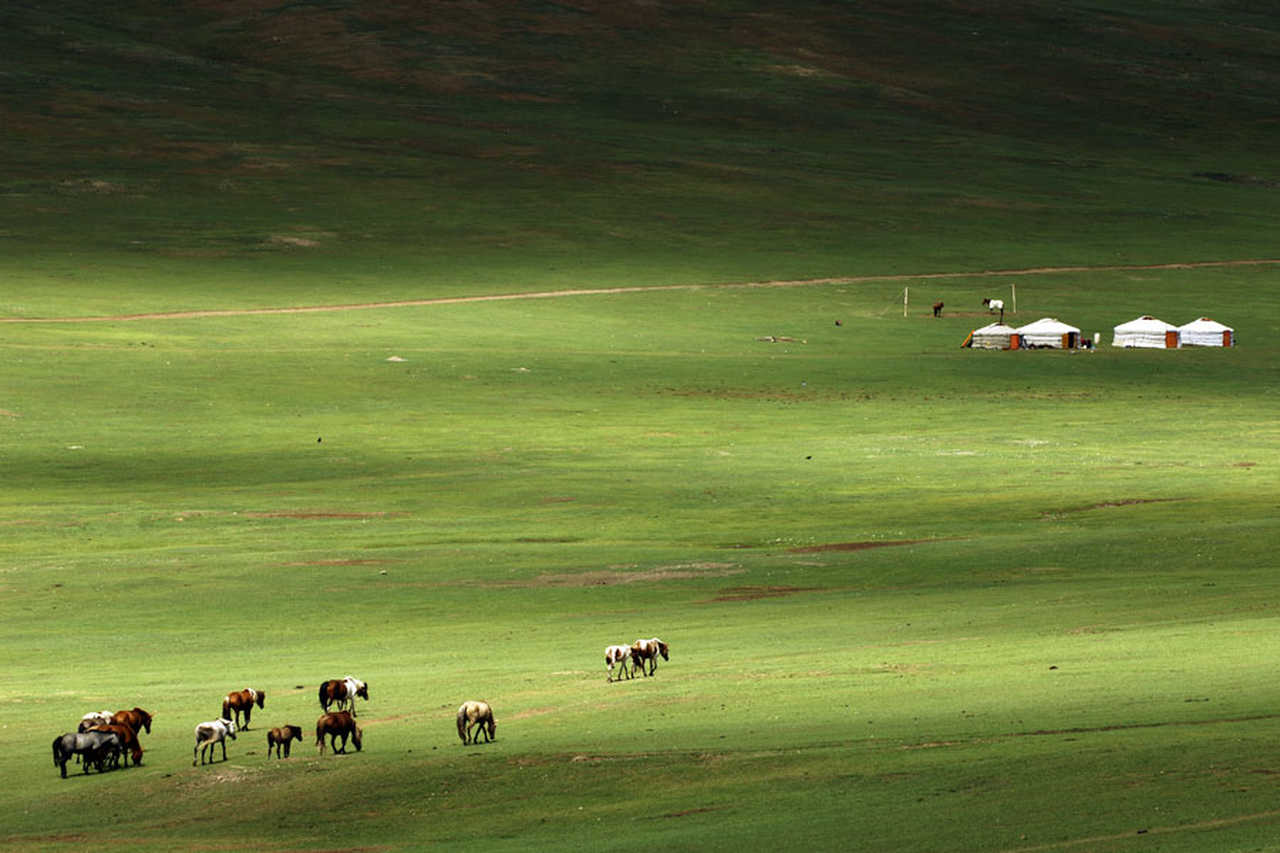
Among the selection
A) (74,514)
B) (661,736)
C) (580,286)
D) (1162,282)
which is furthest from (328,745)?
(1162,282)

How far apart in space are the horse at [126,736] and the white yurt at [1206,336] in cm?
8588

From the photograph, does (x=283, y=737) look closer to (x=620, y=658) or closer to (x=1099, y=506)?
(x=620, y=658)

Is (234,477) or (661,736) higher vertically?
(234,477)

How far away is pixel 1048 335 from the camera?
336 feet

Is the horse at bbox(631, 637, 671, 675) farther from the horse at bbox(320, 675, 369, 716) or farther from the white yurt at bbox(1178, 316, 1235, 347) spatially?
the white yurt at bbox(1178, 316, 1235, 347)

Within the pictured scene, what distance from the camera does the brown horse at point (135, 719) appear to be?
89.4 feet

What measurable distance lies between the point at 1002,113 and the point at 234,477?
128039mm

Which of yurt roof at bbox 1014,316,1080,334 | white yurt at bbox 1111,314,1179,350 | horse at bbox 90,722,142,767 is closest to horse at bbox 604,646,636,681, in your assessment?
horse at bbox 90,722,142,767

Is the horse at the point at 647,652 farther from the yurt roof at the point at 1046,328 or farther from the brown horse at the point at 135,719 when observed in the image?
the yurt roof at the point at 1046,328

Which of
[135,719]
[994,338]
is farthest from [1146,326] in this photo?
[135,719]

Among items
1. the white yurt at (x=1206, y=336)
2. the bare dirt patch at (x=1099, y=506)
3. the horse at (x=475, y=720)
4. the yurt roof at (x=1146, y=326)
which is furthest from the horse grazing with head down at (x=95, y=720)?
the white yurt at (x=1206, y=336)

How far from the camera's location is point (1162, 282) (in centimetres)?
12406

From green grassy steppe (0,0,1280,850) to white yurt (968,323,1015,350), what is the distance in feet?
6.35

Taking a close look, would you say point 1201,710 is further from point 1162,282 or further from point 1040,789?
point 1162,282
